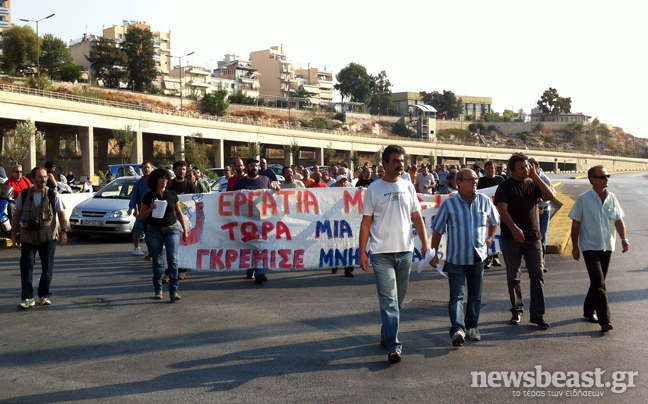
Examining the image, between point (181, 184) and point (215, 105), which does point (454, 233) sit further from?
point (215, 105)

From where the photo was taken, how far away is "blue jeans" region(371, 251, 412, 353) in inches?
243

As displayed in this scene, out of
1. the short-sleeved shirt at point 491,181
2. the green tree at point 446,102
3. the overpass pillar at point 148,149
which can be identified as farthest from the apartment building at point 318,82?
the short-sleeved shirt at point 491,181

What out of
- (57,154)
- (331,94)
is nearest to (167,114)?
(57,154)

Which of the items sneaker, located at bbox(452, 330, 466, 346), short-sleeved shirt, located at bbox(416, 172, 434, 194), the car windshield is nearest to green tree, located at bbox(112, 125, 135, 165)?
the car windshield

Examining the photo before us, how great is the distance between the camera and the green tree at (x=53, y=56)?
9905 cm

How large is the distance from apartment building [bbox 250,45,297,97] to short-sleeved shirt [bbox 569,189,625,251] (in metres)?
165

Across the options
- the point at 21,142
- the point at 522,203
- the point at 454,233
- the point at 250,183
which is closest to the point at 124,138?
the point at 21,142

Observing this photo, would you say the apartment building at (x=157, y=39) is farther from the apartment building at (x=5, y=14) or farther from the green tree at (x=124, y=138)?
the green tree at (x=124, y=138)

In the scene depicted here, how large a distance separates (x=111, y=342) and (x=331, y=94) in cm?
18502

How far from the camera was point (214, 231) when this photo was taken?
457 inches

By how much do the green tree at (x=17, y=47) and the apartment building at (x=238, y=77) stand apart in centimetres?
6338

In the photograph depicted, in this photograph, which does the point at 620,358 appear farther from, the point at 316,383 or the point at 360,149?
the point at 360,149

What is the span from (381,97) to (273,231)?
172 metres

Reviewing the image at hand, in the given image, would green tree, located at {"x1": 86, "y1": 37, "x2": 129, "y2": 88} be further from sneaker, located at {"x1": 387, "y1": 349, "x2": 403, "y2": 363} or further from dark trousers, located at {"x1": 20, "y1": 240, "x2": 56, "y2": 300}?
sneaker, located at {"x1": 387, "y1": 349, "x2": 403, "y2": 363}
